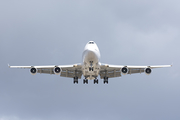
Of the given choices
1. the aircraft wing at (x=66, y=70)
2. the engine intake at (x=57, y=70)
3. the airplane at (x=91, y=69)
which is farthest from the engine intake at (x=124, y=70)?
the engine intake at (x=57, y=70)

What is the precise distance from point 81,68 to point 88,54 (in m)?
6.98

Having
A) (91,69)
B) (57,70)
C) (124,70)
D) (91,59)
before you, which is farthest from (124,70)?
(57,70)

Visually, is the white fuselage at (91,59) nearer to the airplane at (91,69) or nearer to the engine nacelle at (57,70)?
the airplane at (91,69)

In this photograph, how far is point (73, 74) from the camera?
5588 cm

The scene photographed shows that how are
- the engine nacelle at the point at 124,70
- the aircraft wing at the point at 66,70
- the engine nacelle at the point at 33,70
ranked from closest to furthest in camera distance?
the engine nacelle at the point at 33,70 < the engine nacelle at the point at 124,70 < the aircraft wing at the point at 66,70

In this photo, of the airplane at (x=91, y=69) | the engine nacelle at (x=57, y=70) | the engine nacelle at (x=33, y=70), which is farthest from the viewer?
the engine nacelle at (x=57, y=70)

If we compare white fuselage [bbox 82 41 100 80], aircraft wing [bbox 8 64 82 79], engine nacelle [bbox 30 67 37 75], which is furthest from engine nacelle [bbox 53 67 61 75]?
white fuselage [bbox 82 41 100 80]

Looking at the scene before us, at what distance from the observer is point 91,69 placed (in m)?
48.8

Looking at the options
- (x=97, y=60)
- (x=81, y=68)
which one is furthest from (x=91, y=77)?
(x=97, y=60)

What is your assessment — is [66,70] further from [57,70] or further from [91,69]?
[91,69]

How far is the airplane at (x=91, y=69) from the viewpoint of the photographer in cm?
4731

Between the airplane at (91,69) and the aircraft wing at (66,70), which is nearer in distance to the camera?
the airplane at (91,69)

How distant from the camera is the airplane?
4731 cm

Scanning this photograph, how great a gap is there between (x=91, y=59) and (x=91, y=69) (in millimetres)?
2415
